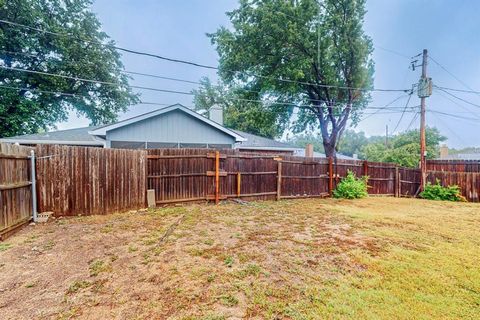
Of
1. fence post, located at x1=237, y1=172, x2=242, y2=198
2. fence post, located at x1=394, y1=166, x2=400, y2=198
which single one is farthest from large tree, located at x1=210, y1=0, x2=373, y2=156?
fence post, located at x1=237, y1=172, x2=242, y2=198

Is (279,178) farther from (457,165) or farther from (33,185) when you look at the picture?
(457,165)

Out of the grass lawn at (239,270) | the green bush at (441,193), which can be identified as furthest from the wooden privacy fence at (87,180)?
the green bush at (441,193)

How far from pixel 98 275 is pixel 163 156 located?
187 inches

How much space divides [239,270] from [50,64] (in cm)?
2144

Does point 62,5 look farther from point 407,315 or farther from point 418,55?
point 407,315

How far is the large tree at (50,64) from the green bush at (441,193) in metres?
17.4

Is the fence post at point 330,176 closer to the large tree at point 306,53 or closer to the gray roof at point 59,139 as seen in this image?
the large tree at point 306,53

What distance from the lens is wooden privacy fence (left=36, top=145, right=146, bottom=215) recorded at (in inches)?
227

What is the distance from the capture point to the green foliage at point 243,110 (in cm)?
1778

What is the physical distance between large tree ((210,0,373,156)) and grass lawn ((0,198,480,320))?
11.5 metres

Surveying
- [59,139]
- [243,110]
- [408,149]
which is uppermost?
[243,110]

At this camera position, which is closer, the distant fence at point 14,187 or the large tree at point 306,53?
the distant fence at point 14,187

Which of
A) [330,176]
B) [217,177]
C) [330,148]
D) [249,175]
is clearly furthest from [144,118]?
[330,148]

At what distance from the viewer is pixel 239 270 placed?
10.6 feet
